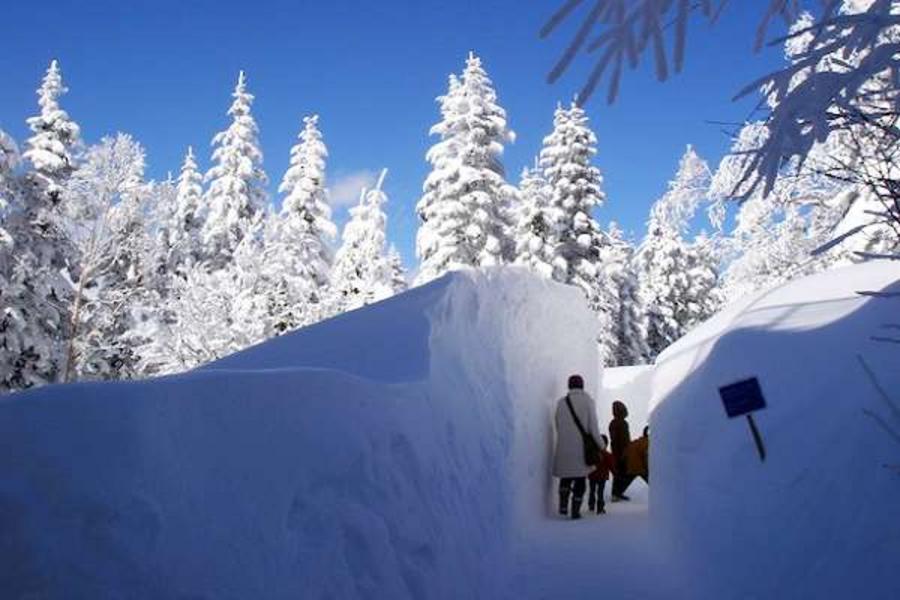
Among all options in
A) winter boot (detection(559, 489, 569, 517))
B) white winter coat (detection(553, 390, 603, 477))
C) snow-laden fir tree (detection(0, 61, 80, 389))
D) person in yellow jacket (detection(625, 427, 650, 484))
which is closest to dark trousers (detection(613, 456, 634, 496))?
person in yellow jacket (detection(625, 427, 650, 484))

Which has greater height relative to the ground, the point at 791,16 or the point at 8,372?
the point at 8,372

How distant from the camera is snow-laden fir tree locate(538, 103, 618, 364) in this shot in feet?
91.5

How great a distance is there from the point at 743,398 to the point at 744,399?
0.01 metres

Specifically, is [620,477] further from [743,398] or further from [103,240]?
[103,240]

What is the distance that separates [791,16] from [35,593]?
325 cm

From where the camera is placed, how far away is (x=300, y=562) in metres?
2.99

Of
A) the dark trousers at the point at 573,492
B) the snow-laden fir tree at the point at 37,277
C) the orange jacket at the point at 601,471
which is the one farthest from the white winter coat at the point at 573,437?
the snow-laden fir tree at the point at 37,277

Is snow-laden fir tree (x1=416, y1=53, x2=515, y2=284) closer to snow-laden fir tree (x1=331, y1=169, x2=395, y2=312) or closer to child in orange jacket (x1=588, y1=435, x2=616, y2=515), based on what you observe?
snow-laden fir tree (x1=331, y1=169, x2=395, y2=312)

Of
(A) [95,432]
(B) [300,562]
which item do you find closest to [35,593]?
(A) [95,432]

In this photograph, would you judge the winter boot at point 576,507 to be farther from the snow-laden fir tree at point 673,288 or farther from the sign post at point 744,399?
the snow-laden fir tree at point 673,288

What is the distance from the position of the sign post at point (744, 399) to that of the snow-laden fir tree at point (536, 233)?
2122 cm

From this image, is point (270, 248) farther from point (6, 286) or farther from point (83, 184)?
point (6, 286)

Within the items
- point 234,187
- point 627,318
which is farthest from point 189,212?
point 627,318

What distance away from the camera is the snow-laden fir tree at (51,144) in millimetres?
19344
